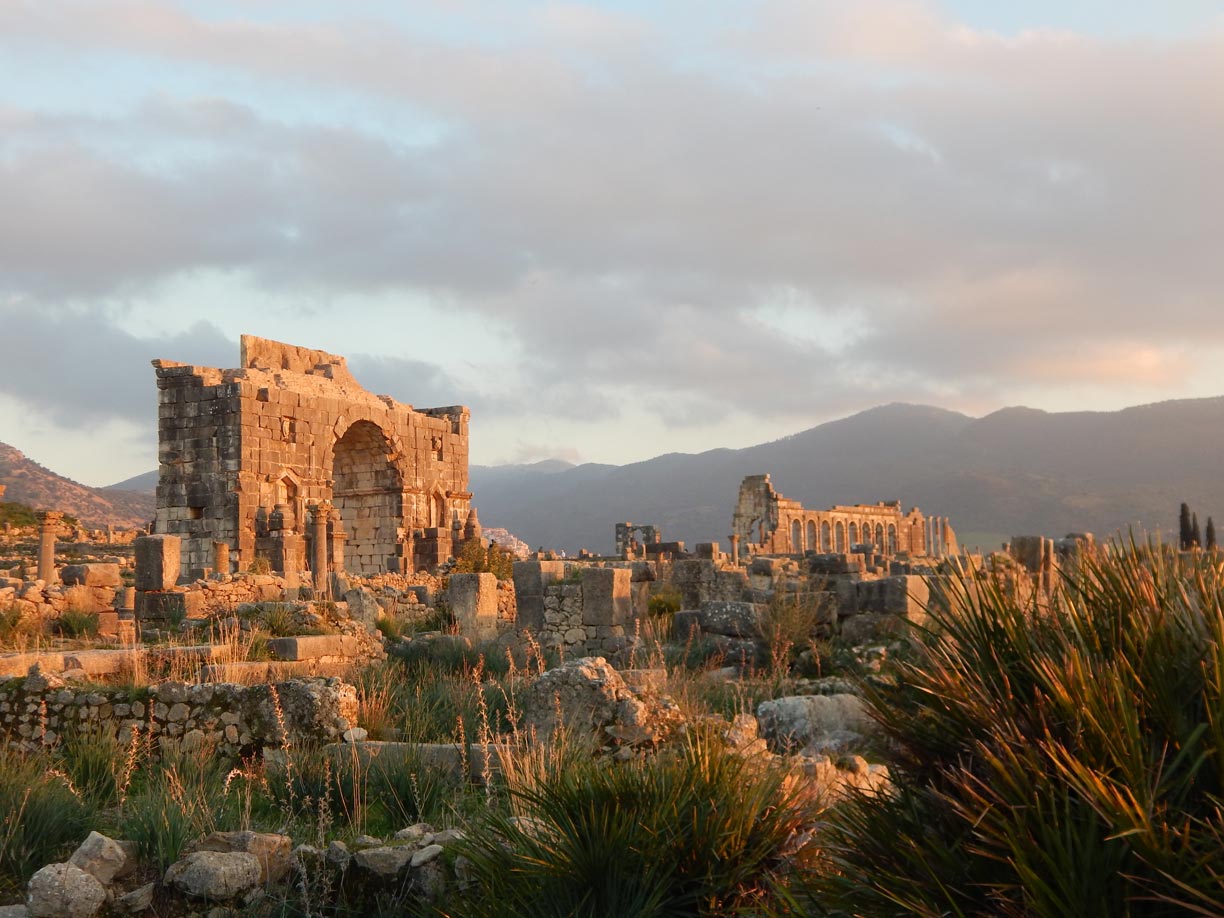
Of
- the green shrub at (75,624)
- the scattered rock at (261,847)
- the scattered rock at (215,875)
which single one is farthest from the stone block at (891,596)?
the green shrub at (75,624)

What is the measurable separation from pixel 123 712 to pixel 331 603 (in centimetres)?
684

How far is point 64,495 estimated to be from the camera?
90688 mm

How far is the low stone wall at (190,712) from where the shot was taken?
7566 millimetres

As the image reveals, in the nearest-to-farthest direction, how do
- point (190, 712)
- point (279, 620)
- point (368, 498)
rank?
point (190, 712), point (279, 620), point (368, 498)

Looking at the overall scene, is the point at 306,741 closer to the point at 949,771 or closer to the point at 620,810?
the point at 620,810

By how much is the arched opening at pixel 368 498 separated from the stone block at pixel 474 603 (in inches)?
547

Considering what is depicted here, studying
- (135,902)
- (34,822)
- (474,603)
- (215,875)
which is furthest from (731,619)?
(135,902)

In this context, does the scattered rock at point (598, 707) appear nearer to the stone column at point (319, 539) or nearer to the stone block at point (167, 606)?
the stone block at point (167, 606)

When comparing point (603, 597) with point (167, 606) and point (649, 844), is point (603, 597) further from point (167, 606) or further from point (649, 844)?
point (649, 844)

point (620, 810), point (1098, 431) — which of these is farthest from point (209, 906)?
point (1098, 431)

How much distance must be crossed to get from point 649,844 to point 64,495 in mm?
97767

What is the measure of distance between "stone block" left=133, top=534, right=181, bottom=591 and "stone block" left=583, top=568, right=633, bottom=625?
6.60m

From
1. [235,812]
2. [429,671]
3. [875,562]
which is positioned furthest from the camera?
[875,562]

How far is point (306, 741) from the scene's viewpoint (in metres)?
7.46
